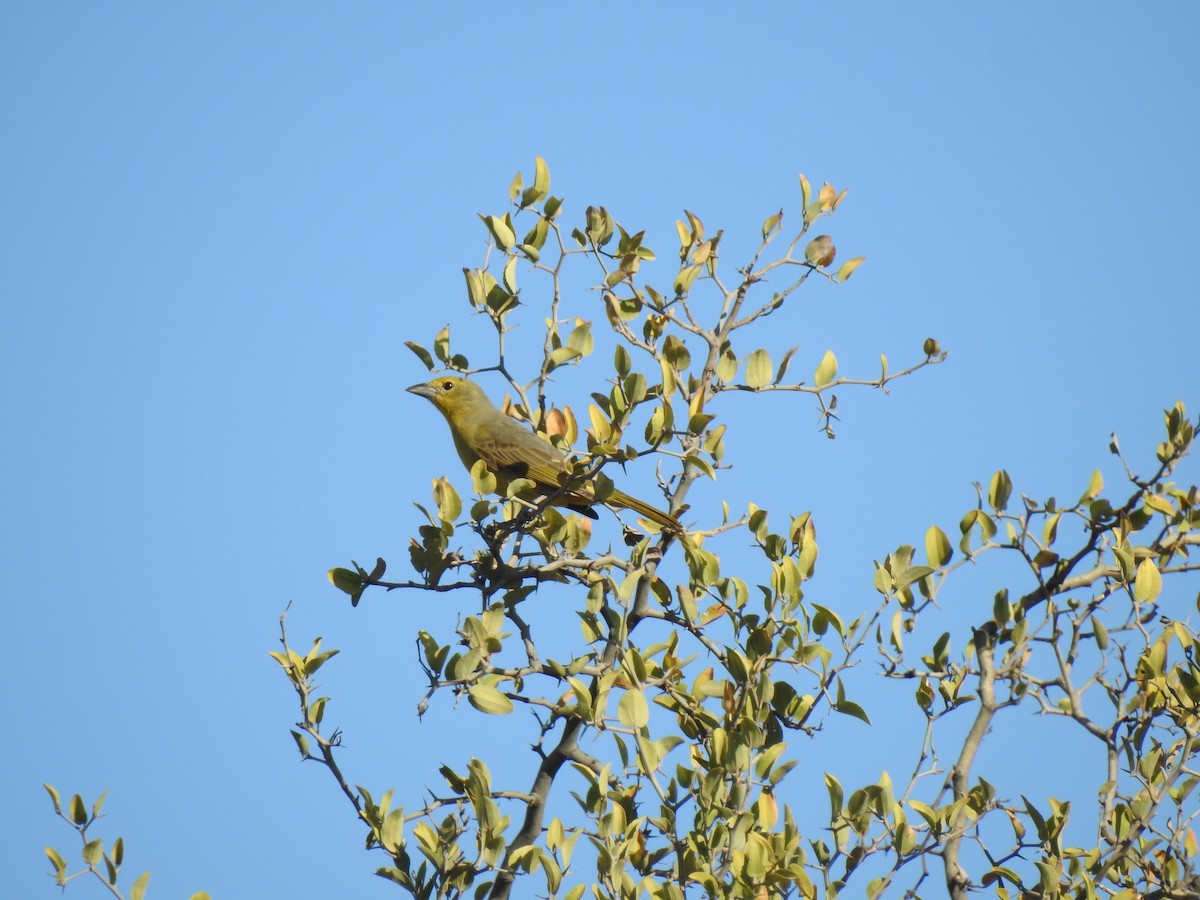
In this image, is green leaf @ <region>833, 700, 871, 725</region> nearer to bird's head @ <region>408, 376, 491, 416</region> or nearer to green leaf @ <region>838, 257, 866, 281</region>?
green leaf @ <region>838, 257, 866, 281</region>

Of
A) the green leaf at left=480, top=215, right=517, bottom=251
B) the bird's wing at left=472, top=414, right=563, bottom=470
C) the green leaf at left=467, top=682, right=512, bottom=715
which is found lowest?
the green leaf at left=467, top=682, right=512, bottom=715

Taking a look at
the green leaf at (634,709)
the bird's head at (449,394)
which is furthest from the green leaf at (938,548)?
the bird's head at (449,394)

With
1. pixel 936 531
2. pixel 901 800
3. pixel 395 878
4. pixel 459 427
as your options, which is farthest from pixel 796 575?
pixel 459 427

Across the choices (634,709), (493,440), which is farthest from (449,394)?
(634,709)

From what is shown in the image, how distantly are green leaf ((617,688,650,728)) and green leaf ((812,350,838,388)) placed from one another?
151cm

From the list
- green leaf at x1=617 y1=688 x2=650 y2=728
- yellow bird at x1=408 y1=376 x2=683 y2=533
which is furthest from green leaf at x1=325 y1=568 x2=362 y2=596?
yellow bird at x1=408 y1=376 x2=683 y2=533

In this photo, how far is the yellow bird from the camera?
6.29 meters

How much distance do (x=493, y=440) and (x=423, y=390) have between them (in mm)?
786

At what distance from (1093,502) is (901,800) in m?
1.26

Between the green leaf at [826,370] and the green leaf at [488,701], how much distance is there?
5.41 ft

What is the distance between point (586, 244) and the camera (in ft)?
15.2

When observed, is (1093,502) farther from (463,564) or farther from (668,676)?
(463,564)

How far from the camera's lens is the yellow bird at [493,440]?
247 inches

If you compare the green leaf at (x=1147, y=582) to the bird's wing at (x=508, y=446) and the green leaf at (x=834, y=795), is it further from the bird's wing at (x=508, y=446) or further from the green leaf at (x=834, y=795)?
the bird's wing at (x=508, y=446)
